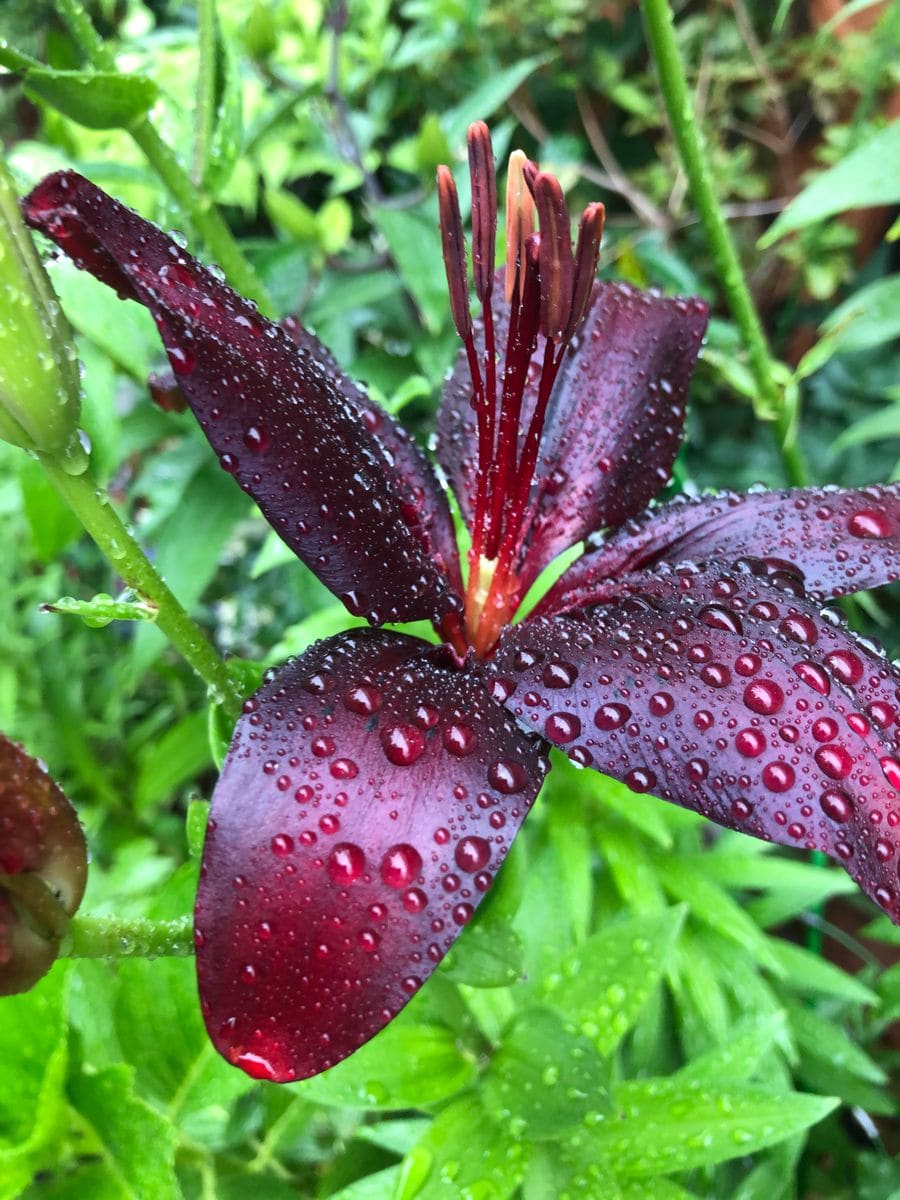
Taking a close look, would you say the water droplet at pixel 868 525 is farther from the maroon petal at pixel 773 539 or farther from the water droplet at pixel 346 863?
the water droplet at pixel 346 863

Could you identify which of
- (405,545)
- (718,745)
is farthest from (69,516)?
(718,745)

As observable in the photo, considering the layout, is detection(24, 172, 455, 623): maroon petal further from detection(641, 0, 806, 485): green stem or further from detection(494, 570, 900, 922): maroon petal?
detection(641, 0, 806, 485): green stem

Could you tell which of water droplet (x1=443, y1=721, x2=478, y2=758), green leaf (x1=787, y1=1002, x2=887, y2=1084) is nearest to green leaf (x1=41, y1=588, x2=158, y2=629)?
water droplet (x1=443, y1=721, x2=478, y2=758)

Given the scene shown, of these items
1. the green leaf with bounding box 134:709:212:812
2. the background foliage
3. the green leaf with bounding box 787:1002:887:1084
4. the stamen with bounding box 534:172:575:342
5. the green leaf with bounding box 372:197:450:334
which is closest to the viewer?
the stamen with bounding box 534:172:575:342

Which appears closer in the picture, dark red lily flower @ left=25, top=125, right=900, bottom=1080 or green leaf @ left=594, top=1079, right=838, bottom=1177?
dark red lily flower @ left=25, top=125, right=900, bottom=1080

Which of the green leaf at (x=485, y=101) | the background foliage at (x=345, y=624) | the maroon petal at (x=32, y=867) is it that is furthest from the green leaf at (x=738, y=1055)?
the green leaf at (x=485, y=101)

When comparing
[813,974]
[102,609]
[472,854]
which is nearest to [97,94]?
[102,609]
